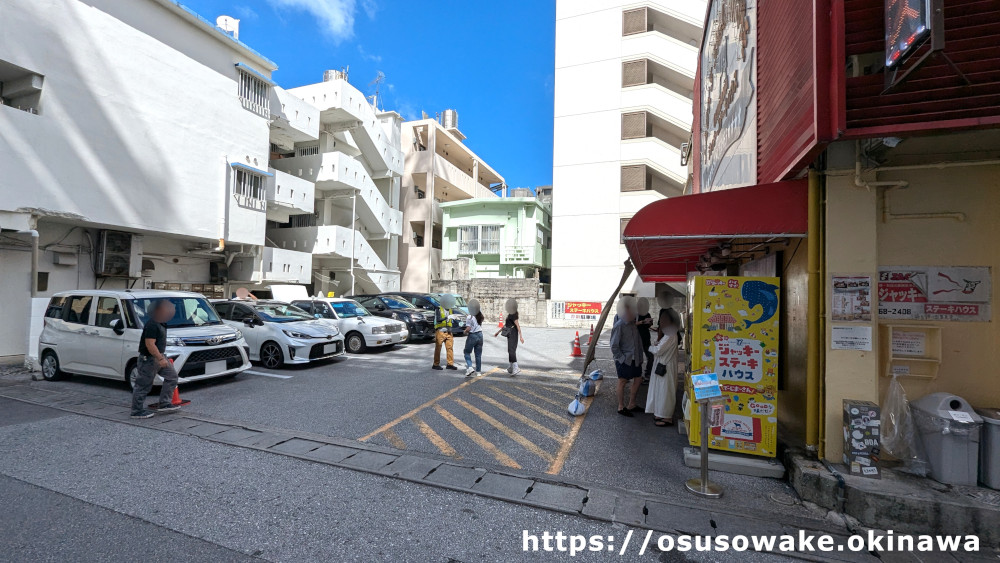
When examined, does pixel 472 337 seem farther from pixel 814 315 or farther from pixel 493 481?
pixel 814 315

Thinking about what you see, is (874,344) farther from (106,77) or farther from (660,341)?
(106,77)

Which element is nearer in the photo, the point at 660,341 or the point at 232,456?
the point at 232,456

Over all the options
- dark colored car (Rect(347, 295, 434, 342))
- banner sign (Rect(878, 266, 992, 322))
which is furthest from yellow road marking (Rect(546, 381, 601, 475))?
dark colored car (Rect(347, 295, 434, 342))

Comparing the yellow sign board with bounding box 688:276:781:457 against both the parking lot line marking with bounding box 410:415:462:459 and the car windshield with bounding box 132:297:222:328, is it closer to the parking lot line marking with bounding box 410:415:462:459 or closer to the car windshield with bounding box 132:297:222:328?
the parking lot line marking with bounding box 410:415:462:459

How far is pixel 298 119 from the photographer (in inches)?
707

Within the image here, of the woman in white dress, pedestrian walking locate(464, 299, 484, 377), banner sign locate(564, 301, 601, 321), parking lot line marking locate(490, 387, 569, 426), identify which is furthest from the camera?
banner sign locate(564, 301, 601, 321)

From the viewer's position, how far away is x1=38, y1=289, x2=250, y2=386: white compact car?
6.96m

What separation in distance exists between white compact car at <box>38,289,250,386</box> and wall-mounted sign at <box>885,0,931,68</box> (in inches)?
377

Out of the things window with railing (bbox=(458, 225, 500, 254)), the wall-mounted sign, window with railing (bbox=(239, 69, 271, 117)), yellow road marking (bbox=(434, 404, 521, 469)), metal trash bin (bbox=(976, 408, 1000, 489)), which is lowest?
yellow road marking (bbox=(434, 404, 521, 469))

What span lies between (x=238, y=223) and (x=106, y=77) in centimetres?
528

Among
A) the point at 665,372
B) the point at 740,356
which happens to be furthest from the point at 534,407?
the point at 740,356

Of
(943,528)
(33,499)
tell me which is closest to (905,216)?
(943,528)

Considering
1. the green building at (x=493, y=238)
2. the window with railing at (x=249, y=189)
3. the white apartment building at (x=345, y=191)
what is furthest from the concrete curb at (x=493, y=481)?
the green building at (x=493, y=238)

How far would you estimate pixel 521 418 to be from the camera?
6.00 m
